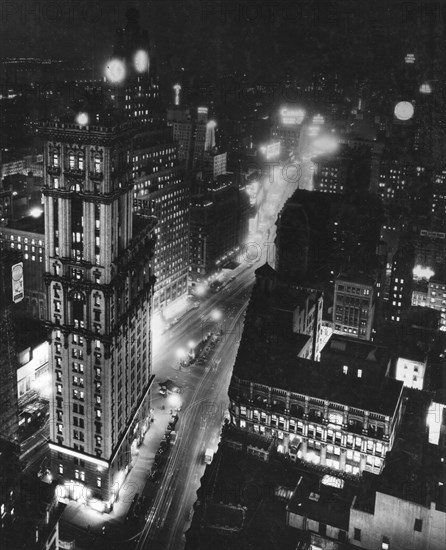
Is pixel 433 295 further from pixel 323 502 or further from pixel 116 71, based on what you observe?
pixel 116 71

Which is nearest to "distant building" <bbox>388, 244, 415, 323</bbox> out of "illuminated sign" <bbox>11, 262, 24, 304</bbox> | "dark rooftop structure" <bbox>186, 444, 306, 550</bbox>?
"dark rooftop structure" <bbox>186, 444, 306, 550</bbox>

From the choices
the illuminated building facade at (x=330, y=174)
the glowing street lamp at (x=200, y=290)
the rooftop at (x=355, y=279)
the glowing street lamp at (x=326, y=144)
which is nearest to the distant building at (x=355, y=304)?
the rooftop at (x=355, y=279)

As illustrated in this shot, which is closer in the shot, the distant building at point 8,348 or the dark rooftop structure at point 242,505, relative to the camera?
the dark rooftop structure at point 242,505

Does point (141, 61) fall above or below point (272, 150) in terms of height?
above

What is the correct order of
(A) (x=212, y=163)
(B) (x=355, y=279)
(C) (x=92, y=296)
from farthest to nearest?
(A) (x=212, y=163), (B) (x=355, y=279), (C) (x=92, y=296)

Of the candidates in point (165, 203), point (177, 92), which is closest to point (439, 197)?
point (165, 203)

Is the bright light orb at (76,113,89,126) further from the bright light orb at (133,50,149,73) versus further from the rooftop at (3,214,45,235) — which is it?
the bright light orb at (133,50,149,73)

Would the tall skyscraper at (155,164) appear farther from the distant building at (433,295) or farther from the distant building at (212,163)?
the distant building at (433,295)
